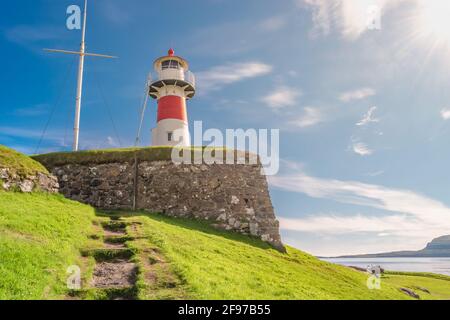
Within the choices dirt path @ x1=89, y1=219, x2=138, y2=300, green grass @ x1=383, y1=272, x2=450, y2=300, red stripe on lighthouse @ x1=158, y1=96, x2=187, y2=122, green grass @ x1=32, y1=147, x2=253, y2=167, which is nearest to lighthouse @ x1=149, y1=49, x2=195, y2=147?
red stripe on lighthouse @ x1=158, y1=96, x2=187, y2=122

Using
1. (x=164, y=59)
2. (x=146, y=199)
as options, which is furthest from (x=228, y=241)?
(x=164, y=59)

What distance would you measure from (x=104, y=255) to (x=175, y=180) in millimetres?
11485

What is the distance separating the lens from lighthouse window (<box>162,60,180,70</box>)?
33.5m

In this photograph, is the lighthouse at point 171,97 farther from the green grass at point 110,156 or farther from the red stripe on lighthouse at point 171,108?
the green grass at point 110,156

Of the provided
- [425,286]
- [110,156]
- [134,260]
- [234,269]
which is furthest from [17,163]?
[425,286]

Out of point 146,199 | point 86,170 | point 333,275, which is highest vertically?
point 86,170

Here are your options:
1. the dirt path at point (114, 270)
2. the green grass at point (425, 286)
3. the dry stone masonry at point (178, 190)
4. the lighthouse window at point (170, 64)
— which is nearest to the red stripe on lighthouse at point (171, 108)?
the lighthouse window at point (170, 64)

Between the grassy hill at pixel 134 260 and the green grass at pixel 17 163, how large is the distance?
14 cm

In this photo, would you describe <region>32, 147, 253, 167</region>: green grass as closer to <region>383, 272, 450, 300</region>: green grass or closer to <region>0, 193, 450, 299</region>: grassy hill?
<region>0, 193, 450, 299</region>: grassy hill

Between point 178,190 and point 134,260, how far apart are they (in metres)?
11.6

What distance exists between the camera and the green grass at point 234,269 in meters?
9.31

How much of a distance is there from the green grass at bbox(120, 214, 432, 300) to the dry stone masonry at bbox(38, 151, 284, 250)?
1476 millimetres
